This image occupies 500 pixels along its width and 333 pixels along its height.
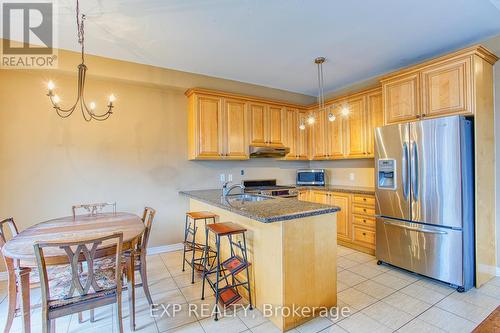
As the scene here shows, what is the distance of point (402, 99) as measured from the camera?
124 inches

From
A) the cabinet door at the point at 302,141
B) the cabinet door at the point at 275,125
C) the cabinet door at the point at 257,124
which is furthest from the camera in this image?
the cabinet door at the point at 302,141

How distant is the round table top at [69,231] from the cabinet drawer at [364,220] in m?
3.08

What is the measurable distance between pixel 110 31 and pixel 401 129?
3.60 m

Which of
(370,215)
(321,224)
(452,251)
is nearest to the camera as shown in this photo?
(321,224)

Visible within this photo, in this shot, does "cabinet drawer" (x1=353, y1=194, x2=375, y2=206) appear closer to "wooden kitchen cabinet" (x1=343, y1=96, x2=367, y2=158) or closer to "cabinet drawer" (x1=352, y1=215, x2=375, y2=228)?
"cabinet drawer" (x1=352, y1=215, x2=375, y2=228)

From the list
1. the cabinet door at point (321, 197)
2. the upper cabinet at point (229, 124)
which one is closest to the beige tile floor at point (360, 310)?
the cabinet door at point (321, 197)

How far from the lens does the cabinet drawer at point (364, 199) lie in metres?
3.53

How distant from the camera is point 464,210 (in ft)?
8.32

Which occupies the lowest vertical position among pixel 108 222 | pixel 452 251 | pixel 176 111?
pixel 452 251

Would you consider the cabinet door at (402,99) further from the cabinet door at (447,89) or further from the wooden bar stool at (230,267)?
the wooden bar stool at (230,267)

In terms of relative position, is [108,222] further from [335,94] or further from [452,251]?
[335,94]

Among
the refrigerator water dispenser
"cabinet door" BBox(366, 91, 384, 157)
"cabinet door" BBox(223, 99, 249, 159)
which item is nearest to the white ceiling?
"cabinet door" BBox(366, 91, 384, 157)

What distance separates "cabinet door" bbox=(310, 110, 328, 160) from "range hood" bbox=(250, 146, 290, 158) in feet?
Answer: 2.10

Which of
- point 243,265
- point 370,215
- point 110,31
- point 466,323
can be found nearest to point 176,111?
point 110,31
